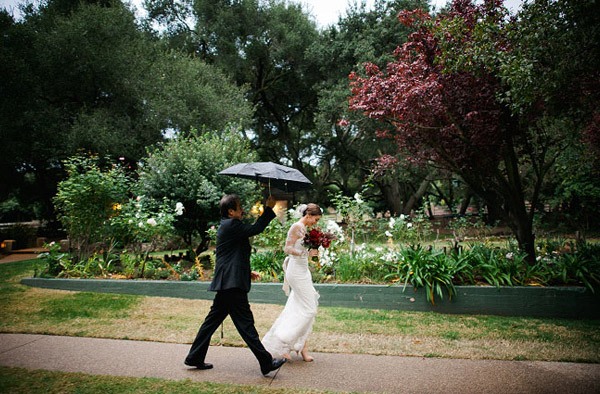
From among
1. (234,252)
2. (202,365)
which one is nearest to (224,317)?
(202,365)

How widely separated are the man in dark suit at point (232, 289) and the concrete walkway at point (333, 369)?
9.1 inches

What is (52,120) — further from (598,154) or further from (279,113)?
(598,154)

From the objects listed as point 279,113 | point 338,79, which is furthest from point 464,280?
point 279,113

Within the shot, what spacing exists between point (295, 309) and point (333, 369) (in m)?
0.78

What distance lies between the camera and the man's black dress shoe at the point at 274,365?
3.89m

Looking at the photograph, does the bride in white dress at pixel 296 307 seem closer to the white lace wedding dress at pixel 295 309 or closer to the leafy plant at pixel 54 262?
the white lace wedding dress at pixel 295 309

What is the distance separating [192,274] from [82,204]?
3297 millimetres

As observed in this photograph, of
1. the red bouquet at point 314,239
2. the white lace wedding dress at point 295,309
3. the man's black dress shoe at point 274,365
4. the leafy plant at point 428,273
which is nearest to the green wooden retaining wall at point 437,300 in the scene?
the leafy plant at point 428,273

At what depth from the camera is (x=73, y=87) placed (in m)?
17.2

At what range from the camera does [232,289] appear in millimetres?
3957

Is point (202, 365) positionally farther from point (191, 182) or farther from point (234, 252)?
point (191, 182)

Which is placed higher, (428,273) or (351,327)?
(428,273)

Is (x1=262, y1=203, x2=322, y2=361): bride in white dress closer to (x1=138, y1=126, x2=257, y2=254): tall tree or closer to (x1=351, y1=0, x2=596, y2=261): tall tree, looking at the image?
(x1=351, y1=0, x2=596, y2=261): tall tree

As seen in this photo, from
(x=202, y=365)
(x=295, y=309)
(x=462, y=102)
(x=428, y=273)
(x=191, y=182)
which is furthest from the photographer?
(x=191, y=182)
